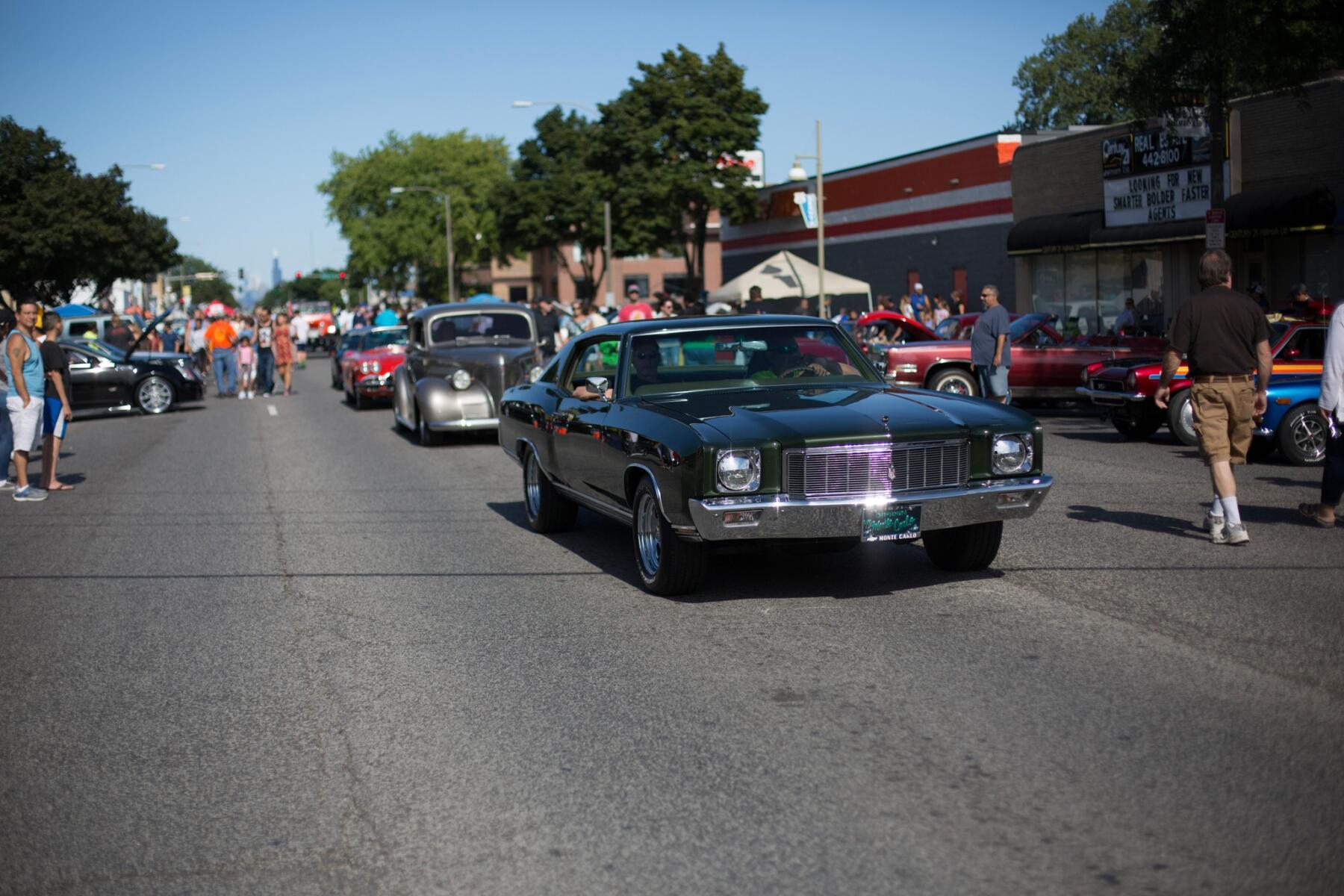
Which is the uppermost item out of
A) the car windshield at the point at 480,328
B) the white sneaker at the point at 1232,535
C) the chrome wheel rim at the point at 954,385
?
the car windshield at the point at 480,328

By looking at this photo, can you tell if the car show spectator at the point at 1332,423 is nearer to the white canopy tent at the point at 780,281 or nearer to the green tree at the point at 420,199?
the white canopy tent at the point at 780,281

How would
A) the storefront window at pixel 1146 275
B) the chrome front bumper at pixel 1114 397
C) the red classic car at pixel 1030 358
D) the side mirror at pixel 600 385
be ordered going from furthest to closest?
the storefront window at pixel 1146 275 → the red classic car at pixel 1030 358 → the chrome front bumper at pixel 1114 397 → the side mirror at pixel 600 385

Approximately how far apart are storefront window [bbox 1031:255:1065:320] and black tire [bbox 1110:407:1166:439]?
16544 millimetres

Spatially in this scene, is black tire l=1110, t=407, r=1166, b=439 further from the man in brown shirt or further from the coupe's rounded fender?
the coupe's rounded fender

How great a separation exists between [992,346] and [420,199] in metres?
80.8

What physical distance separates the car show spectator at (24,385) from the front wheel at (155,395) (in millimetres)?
12831

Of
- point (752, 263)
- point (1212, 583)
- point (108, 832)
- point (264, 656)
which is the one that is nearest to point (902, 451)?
point (1212, 583)

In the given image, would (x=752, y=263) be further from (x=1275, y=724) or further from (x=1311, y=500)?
(x=1275, y=724)

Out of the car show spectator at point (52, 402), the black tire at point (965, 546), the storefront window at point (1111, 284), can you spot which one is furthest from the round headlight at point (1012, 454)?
the storefront window at point (1111, 284)

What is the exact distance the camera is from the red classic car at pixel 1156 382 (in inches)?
540


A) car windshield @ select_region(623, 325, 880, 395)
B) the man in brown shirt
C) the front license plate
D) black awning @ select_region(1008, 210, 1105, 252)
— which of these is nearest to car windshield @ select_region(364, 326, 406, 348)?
black awning @ select_region(1008, 210, 1105, 252)

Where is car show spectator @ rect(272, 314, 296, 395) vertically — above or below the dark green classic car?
above

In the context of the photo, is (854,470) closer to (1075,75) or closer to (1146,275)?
(1146,275)

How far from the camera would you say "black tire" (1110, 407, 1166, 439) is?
51.8 ft
